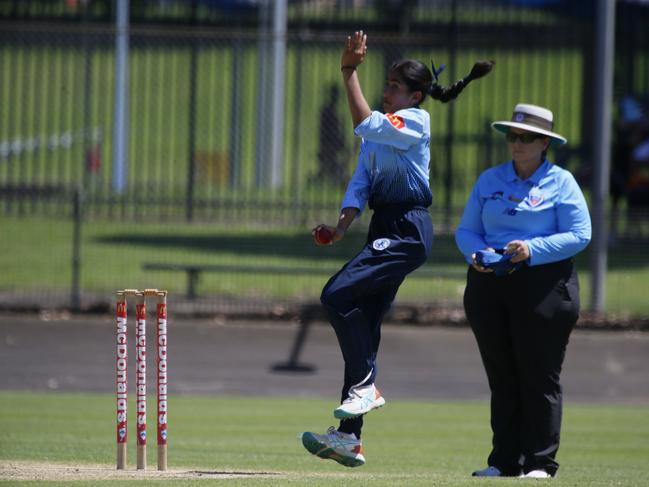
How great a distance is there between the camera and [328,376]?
14.1m

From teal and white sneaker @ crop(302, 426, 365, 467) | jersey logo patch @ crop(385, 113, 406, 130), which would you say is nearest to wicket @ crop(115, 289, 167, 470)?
teal and white sneaker @ crop(302, 426, 365, 467)

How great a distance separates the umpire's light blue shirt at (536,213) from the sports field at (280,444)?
56.9 inches

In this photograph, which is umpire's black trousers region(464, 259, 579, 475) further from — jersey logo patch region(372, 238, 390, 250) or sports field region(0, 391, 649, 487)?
jersey logo patch region(372, 238, 390, 250)

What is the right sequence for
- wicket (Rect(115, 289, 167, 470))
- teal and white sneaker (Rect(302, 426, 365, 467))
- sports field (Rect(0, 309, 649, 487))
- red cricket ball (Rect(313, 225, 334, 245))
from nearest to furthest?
wicket (Rect(115, 289, 167, 470)) < teal and white sneaker (Rect(302, 426, 365, 467)) < red cricket ball (Rect(313, 225, 334, 245)) < sports field (Rect(0, 309, 649, 487))

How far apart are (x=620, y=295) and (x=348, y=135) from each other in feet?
17.8

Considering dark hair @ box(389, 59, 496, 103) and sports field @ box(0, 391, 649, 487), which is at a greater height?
dark hair @ box(389, 59, 496, 103)

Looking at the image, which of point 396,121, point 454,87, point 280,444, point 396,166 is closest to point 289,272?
point 280,444

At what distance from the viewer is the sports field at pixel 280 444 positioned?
757cm

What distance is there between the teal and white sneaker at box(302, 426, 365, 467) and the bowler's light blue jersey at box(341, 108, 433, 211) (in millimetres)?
1317

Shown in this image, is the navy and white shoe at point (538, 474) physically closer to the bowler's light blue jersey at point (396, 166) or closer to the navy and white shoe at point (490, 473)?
the navy and white shoe at point (490, 473)

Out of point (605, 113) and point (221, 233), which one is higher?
point (605, 113)

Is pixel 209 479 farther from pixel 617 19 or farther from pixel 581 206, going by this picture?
pixel 617 19

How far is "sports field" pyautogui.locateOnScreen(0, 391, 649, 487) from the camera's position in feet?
24.8

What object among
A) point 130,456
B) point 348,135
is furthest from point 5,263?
point 130,456
